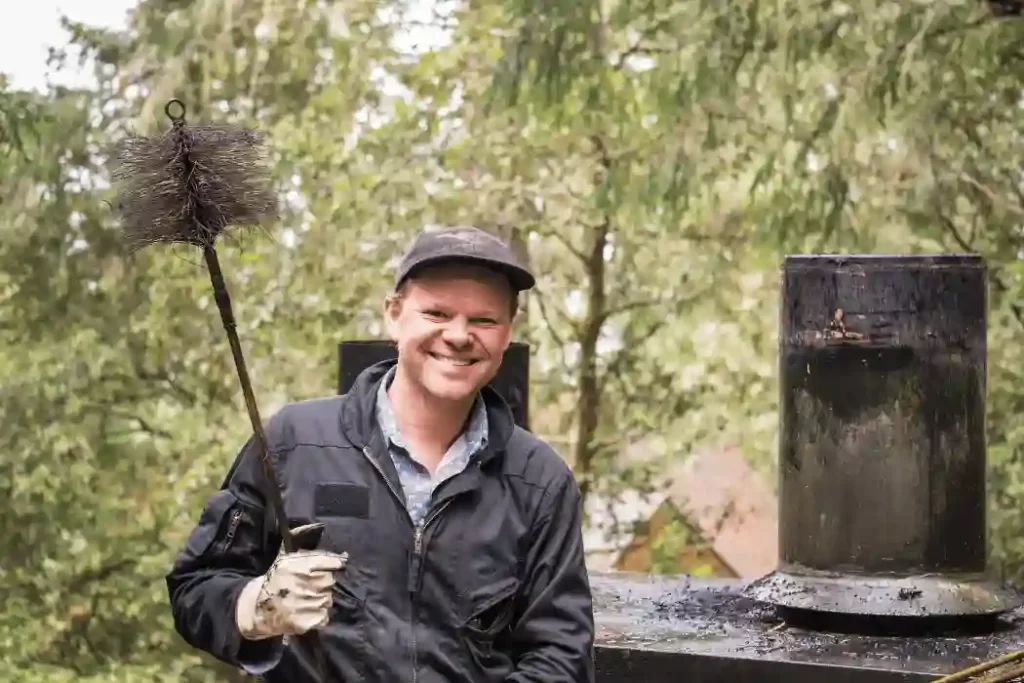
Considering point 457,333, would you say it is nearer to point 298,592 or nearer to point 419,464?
point 419,464

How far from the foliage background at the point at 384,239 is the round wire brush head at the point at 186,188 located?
15.3ft

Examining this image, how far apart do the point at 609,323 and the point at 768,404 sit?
4.14ft

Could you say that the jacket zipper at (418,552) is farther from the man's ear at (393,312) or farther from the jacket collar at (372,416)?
the man's ear at (393,312)

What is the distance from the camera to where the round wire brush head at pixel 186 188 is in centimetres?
200

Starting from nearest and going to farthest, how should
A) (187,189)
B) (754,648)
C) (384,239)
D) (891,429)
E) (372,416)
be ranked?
1. (187,189)
2. (372,416)
3. (754,648)
4. (891,429)
5. (384,239)

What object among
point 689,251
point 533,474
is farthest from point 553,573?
point 689,251

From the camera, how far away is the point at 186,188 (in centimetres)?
200

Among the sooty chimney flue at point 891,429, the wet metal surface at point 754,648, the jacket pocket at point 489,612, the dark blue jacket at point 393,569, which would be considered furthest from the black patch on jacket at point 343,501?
the sooty chimney flue at point 891,429

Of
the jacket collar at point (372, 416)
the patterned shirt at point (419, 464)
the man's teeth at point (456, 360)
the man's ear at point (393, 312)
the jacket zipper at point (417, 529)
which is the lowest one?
the jacket zipper at point (417, 529)

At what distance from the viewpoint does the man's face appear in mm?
2211

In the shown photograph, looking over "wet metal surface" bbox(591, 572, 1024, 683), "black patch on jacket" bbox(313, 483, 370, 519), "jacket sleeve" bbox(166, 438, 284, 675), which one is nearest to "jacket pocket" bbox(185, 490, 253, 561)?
"jacket sleeve" bbox(166, 438, 284, 675)

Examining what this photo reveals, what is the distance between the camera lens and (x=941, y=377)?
12.9ft

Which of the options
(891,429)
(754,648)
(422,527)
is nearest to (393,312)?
(422,527)

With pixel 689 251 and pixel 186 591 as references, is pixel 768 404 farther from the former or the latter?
pixel 186 591
